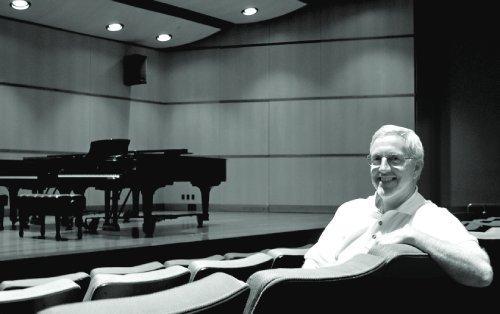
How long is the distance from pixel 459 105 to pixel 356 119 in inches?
55.3

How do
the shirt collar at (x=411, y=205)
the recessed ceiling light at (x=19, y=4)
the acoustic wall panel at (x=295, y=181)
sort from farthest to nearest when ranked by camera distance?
the acoustic wall panel at (x=295, y=181)
the recessed ceiling light at (x=19, y=4)
the shirt collar at (x=411, y=205)

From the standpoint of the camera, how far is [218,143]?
358 inches

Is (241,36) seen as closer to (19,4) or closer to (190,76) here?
(190,76)

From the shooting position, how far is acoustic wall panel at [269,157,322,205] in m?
8.55

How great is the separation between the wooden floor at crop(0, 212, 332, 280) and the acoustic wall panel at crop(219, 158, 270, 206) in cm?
285

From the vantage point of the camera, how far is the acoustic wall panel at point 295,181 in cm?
855

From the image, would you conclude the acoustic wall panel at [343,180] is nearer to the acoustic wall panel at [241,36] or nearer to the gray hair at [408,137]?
the acoustic wall panel at [241,36]

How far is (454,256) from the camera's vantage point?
1.37 m

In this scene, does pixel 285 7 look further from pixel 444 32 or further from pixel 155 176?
pixel 155 176

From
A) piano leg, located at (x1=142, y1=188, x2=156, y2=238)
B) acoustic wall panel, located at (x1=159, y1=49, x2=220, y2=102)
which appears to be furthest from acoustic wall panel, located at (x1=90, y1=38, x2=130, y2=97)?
piano leg, located at (x1=142, y1=188, x2=156, y2=238)

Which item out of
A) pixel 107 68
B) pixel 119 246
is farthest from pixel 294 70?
pixel 119 246

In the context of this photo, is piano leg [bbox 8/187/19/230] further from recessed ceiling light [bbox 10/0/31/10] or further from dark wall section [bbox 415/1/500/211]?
dark wall section [bbox 415/1/500/211]

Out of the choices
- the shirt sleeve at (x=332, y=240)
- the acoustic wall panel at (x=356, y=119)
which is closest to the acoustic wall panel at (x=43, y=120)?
the acoustic wall panel at (x=356, y=119)

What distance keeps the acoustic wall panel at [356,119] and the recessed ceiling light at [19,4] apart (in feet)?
13.6
